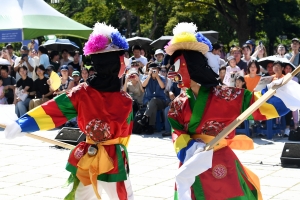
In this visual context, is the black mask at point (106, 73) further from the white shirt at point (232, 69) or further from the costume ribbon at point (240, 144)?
the white shirt at point (232, 69)

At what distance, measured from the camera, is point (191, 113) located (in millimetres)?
4375

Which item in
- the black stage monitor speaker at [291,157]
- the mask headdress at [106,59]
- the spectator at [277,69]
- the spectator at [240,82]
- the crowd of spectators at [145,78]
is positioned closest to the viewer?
the mask headdress at [106,59]

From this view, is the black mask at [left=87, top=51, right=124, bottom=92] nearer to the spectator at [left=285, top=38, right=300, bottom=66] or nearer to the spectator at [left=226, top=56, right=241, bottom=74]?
the spectator at [left=226, top=56, right=241, bottom=74]

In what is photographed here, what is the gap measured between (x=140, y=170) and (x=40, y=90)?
5125 mm

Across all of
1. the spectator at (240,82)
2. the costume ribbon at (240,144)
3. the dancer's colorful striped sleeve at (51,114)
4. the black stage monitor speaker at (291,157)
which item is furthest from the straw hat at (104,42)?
the spectator at (240,82)

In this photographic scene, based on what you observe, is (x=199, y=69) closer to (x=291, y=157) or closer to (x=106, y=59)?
(x=106, y=59)

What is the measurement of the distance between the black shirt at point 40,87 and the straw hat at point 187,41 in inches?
314

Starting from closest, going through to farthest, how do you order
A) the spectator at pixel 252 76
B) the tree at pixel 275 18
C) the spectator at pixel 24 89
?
the spectator at pixel 252 76 → the spectator at pixel 24 89 → the tree at pixel 275 18

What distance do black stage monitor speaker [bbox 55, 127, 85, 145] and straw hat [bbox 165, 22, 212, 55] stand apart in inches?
200

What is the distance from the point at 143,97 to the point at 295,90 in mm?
6728

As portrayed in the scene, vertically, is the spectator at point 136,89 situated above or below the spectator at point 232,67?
below

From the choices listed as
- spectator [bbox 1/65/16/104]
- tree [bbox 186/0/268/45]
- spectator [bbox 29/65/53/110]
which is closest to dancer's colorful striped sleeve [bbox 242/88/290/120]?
spectator [bbox 29/65/53/110]

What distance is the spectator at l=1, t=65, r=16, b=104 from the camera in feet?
41.6

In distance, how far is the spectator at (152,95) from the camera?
10578 mm
